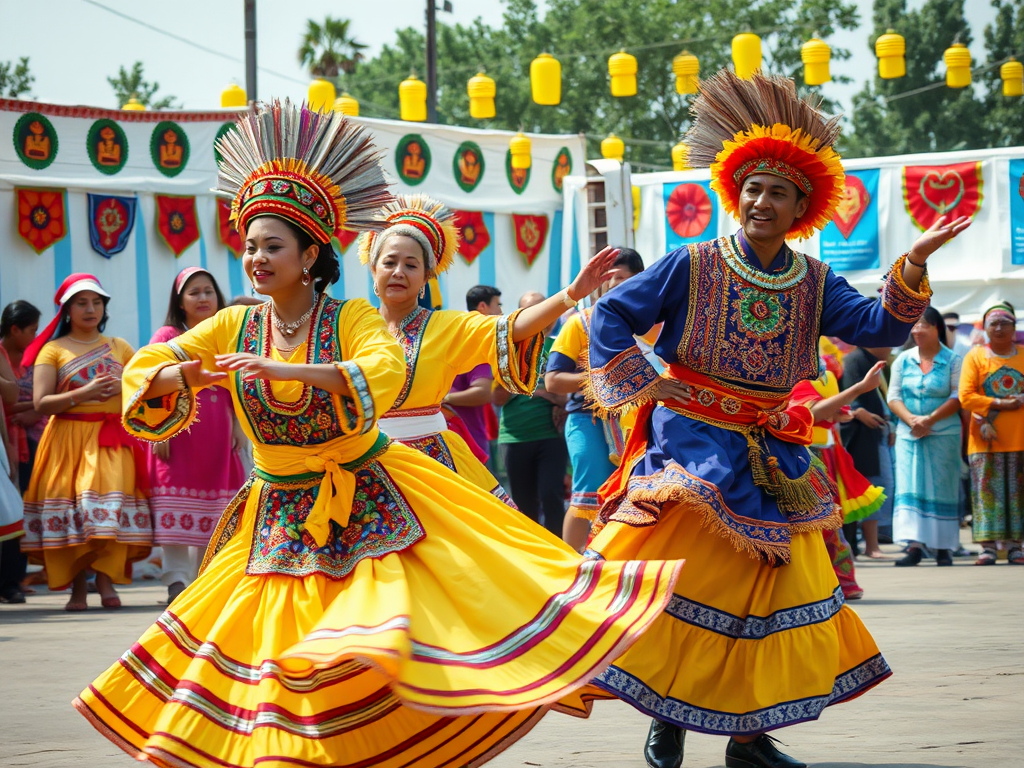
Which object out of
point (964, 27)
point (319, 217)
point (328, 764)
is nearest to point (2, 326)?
point (319, 217)

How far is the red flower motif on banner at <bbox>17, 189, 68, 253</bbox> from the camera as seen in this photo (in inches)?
431

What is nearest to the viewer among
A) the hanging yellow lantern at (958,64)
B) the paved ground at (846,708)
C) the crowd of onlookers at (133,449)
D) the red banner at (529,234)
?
the paved ground at (846,708)

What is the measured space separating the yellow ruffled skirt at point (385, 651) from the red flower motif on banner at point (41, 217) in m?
7.55

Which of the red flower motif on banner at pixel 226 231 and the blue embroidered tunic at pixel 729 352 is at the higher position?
the red flower motif on banner at pixel 226 231

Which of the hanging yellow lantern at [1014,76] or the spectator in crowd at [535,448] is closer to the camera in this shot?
the spectator in crowd at [535,448]

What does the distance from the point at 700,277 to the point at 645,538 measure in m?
0.91

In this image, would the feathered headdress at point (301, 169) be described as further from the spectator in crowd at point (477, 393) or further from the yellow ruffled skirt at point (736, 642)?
the spectator in crowd at point (477, 393)

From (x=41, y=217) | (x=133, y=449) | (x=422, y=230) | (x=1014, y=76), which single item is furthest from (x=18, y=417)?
(x=1014, y=76)

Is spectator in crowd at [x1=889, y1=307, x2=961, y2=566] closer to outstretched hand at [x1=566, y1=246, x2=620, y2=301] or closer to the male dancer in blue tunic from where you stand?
the male dancer in blue tunic

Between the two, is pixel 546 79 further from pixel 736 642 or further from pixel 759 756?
pixel 759 756

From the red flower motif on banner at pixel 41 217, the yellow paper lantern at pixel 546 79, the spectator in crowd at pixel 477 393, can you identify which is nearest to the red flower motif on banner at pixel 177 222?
the red flower motif on banner at pixel 41 217

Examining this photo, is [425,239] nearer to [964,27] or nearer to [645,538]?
[645,538]

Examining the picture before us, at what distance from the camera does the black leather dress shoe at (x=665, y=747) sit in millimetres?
4551

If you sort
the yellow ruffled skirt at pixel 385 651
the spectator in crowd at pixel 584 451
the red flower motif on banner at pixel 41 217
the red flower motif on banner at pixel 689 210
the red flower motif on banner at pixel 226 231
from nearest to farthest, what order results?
the yellow ruffled skirt at pixel 385 651, the spectator in crowd at pixel 584 451, the red flower motif on banner at pixel 41 217, the red flower motif on banner at pixel 226 231, the red flower motif on banner at pixel 689 210
